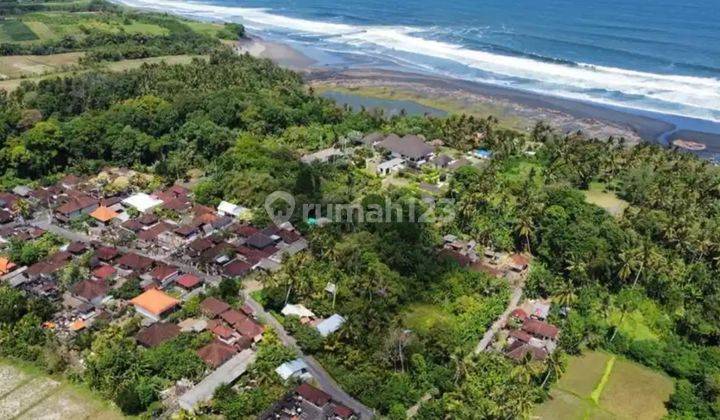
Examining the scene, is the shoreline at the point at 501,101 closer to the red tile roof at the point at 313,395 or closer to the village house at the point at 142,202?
the village house at the point at 142,202

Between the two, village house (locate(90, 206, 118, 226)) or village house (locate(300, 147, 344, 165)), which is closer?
village house (locate(90, 206, 118, 226))

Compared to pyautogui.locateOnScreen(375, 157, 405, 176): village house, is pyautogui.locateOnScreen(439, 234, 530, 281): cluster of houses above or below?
below

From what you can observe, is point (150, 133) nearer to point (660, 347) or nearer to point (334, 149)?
point (334, 149)

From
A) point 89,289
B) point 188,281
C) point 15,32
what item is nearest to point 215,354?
point 188,281

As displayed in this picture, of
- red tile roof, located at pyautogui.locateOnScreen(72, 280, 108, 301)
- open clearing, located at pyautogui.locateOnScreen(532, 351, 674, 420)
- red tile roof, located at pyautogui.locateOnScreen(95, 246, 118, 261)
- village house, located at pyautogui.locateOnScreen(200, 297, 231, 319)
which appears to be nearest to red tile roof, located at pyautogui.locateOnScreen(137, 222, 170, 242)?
red tile roof, located at pyautogui.locateOnScreen(95, 246, 118, 261)

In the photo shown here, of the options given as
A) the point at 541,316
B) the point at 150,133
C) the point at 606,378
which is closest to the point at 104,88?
the point at 150,133

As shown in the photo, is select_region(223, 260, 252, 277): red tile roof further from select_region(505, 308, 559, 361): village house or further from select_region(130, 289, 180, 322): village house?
select_region(505, 308, 559, 361): village house

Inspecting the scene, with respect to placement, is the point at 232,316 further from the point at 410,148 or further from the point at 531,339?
the point at 410,148
